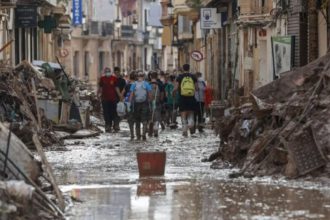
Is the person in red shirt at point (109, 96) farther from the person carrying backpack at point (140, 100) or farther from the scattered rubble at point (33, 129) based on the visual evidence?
Result: the person carrying backpack at point (140, 100)

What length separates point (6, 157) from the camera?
514 inches

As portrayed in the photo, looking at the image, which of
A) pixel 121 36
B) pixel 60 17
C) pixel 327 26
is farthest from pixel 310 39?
pixel 121 36

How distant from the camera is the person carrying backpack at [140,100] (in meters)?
28.2

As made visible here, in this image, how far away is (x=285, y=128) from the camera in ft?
57.9

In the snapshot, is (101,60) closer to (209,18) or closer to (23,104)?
(209,18)

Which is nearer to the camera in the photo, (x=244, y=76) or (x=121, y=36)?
(x=244, y=76)

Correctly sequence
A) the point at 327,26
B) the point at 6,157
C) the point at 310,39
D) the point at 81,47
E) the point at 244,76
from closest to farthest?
the point at 6,157 < the point at 327,26 < the point at 310,39 < the point at 244,76 < the point at 81,47

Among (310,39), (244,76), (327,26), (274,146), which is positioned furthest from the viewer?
(244,76)

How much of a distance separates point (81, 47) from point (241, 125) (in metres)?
68.2

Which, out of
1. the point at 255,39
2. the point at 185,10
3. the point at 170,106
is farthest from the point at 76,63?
the point at 170,106

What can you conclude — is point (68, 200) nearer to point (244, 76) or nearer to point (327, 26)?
point (327, 26)

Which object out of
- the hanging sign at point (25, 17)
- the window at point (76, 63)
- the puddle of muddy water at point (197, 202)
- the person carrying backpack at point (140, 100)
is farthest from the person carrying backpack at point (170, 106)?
the window at point (76, 63)

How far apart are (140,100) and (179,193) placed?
12459 millimetres

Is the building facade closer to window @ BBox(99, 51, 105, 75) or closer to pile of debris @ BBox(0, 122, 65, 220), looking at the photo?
pile of debris @ BBox(0, 122, 65, 220)
